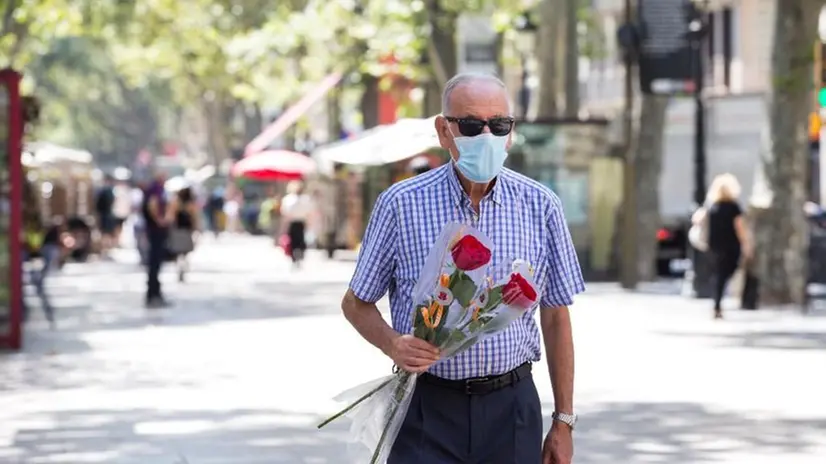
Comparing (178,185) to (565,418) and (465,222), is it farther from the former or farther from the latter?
(465,222)

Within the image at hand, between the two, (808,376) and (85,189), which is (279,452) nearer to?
(808,376)

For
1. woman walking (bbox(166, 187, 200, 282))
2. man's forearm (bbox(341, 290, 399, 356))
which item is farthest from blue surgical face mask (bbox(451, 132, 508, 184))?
woman walking (bbox(166, 187, 200, 282))

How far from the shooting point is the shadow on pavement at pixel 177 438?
1090cm

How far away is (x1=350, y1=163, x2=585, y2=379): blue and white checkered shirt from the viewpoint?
17.2ft

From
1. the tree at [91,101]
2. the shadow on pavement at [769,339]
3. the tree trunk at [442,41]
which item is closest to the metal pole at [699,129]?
the tree trunk at [442,41]

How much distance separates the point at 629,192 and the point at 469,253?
2563cm

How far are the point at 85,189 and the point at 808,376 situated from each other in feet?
156

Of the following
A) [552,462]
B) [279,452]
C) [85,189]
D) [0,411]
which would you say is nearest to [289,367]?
[0,411]

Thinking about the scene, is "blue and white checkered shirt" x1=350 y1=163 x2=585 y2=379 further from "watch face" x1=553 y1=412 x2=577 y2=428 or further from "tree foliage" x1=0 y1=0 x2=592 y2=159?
"tree foliage" x1=0 y1=0 x2=592 y2=159

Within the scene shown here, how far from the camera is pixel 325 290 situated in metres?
29.7

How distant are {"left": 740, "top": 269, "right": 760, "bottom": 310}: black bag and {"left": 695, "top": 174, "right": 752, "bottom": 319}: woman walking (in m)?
1.97

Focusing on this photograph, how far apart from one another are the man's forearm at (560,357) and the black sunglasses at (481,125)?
0.51 meters

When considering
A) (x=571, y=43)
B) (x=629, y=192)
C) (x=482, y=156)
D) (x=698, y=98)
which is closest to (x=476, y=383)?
(x=482, y=156)

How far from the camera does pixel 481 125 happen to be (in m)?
5.23
